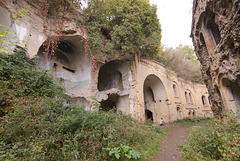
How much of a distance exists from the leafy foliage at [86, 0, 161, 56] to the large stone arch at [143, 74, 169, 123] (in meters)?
5.87

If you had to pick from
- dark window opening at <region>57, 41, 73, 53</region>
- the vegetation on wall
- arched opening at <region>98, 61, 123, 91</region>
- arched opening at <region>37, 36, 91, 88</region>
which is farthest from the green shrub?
the vegetation on wall

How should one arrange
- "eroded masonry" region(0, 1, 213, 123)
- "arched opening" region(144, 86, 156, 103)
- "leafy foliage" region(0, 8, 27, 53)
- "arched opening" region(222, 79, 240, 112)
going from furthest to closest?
"arched opening" region(144, 86, 156, 103), "eroded masonry" region(0, 1, 213, 123), "arched opening" region(222, 79, 240, 112), "leafy foliage" region(0, 8, 27, 53)

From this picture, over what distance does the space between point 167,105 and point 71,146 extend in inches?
540

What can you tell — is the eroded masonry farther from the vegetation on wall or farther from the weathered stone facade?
the weathered stone facade

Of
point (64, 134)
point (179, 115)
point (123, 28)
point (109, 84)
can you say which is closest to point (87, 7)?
point (123, 28)

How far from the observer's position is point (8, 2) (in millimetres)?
5703

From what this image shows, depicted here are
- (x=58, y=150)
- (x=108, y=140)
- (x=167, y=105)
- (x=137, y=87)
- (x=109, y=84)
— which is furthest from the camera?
(x=167, y=105)

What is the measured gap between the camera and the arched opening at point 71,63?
9082 mm

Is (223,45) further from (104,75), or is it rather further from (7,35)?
(104,75)

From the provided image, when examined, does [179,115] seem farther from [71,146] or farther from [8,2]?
[8,2]

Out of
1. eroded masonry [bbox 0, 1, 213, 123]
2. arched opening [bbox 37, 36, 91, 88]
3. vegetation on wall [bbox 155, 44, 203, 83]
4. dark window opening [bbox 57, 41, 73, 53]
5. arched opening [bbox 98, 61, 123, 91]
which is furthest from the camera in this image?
vegetation on wall [bbox 155, 44, 203, 83]

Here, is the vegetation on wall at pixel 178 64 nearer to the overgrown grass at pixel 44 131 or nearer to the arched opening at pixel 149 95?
the arched opening at pixel 149 95

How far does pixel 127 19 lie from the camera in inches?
339

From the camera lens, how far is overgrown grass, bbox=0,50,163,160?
2.76 metres
